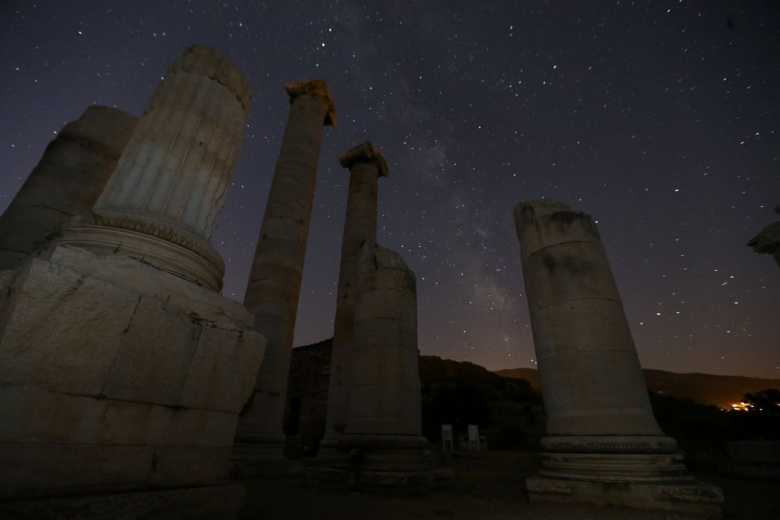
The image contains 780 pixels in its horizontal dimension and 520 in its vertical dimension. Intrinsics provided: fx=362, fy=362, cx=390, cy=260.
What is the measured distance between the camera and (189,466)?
10.4 ft

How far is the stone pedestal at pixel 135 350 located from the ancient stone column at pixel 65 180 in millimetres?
3445

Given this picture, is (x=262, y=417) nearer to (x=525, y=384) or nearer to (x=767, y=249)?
(x=767, y=249)

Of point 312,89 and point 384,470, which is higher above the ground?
point 312,89

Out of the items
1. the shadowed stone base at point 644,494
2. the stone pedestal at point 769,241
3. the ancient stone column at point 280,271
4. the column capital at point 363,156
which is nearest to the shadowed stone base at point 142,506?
the shadowed stone base at point 644,494

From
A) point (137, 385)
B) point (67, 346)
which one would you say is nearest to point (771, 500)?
point (137, 385)

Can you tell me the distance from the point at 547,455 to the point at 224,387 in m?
4.93

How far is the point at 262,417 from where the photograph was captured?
9891mm

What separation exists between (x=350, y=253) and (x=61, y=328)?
1167 cm

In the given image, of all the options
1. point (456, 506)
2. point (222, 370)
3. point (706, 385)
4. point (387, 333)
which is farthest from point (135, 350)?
point (706, 385)

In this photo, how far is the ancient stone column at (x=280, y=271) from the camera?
9.75m

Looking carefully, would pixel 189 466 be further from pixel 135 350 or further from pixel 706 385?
pixel 706 385

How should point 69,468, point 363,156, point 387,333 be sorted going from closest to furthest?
point 69,468
point 387,333
point 363,156

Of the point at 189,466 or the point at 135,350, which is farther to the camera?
the point at 189,466

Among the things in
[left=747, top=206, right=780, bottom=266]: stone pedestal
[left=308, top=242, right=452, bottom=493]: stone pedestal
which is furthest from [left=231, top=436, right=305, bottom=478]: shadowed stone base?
[left=747, top=206, right=780, bottom=266]: stone pedestal
